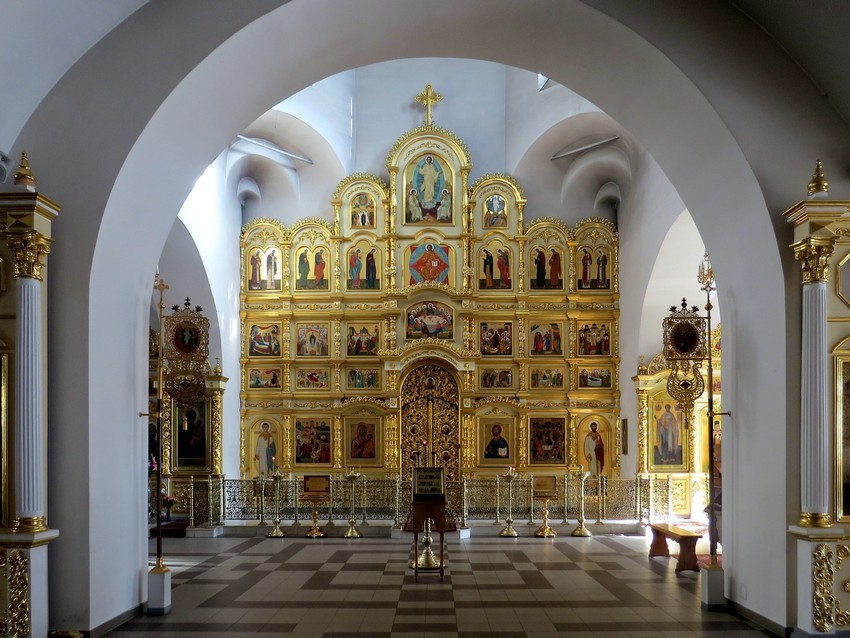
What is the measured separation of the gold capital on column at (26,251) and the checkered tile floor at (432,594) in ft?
11.9

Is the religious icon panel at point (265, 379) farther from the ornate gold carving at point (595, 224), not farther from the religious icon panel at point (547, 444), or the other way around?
the ornate gold carving at point (595, 224)

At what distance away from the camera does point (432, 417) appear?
1942cm

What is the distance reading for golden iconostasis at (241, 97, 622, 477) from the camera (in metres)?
19.4

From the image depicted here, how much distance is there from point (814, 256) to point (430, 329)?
494 inches

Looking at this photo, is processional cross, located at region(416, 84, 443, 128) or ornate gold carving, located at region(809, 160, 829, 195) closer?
ornate gold carving, located at region(809, 160, 829, 195)

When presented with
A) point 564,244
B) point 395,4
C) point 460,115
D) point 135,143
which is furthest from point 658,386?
point 135,143

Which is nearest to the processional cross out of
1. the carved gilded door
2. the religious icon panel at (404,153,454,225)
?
the religious icon panel at (404,153,454,225)

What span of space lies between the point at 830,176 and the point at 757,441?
281 centimetres

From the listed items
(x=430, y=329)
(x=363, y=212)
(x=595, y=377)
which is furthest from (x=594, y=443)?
(x=363, y=212)

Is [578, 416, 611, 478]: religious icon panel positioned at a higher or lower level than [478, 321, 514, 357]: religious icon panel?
lower

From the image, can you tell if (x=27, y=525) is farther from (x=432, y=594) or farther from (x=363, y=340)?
(x=363, y=340)

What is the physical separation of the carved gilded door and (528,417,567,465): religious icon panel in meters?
1.79

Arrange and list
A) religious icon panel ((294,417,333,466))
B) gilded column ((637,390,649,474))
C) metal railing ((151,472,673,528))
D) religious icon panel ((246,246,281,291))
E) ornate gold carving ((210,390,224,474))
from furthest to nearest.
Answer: religious icon panel ((246,246,281,291)) → religious icon panel ((294,417,333,466)) → gilded column ((637,390,649,474)) → ornate gold carving ((210,390,224,474)) → metal railing ((151,472,673,528))

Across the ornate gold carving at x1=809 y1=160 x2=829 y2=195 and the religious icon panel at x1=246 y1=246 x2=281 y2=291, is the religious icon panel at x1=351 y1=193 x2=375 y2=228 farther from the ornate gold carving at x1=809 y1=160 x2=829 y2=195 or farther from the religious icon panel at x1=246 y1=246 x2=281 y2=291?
the ornate gold carving at x1=809 y1=160 x2=829 y2=195
